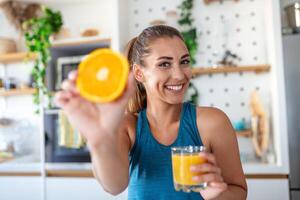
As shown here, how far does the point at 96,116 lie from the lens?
60cm

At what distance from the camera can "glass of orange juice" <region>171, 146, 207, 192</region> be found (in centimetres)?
71

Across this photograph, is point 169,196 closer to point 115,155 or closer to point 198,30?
point 115,155

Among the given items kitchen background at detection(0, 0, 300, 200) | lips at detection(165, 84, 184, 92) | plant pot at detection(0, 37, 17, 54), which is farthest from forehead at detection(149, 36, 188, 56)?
plant pot at detection(0, 37, 17, 54)

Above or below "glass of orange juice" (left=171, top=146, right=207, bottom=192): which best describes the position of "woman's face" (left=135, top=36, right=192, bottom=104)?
above

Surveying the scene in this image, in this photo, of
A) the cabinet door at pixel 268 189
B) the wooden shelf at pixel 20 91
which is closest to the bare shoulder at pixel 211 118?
the cabinet door at pixel 268 189

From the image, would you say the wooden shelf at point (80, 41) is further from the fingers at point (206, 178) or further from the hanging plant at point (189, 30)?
the fingers at point (206, 178)

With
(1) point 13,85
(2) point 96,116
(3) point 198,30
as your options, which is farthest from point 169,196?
(1) point 13,85

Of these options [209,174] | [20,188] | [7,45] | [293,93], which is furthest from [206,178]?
[7,45]

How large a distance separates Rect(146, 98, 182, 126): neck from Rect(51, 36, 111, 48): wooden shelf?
168cm

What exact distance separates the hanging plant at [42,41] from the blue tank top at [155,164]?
1.93m

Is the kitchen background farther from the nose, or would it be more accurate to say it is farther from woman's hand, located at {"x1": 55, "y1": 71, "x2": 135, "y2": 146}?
woman's hand, located at {"x1": 55, "y1": 71, "x2": 135, "y2": 146}

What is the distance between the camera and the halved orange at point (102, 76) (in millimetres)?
565

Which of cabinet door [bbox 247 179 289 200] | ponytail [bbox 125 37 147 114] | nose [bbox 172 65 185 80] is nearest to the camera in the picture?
nose [bbox 172 65 185 80]

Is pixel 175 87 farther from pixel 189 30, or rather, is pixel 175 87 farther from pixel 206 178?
pixel 189 30
